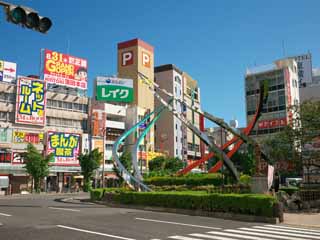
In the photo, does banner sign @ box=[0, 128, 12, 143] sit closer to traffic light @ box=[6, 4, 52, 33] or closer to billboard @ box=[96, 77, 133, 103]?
billboard @ box=[96, 77, 133, 103]

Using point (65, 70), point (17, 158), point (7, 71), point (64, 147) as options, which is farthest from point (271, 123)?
point (7, 71)

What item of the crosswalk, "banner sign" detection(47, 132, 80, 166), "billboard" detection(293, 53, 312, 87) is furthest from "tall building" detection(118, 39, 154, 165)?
the crosswalk

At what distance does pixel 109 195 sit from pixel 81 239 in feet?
54.7

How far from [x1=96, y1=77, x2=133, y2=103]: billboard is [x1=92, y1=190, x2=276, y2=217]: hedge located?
44315 millimetres

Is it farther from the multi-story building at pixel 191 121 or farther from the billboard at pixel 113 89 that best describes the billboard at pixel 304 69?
the billboard at pixel 113 89

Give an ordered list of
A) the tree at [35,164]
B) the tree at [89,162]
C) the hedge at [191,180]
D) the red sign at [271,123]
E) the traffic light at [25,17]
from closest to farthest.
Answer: the traffic light at [25,17]
the hedge at [191,180]
the tree at [35,164]
the tree at [89,162]
the red sign at [271,123]

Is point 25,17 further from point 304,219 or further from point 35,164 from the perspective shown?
point 35,164

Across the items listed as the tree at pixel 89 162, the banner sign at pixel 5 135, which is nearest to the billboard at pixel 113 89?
the tree at pixel 89 162

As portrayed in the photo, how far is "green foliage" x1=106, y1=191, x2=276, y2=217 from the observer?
18203mm

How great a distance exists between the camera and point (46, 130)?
59.7 m

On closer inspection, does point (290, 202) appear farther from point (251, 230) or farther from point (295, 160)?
point (251, 230)

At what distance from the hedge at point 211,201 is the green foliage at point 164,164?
47.0 metres

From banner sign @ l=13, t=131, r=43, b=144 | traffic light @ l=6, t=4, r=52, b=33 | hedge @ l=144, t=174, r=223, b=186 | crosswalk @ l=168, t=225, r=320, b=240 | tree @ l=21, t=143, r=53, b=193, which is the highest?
banner sign @ l=13, t=131, r=43, b=144

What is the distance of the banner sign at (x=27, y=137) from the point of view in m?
55.7
